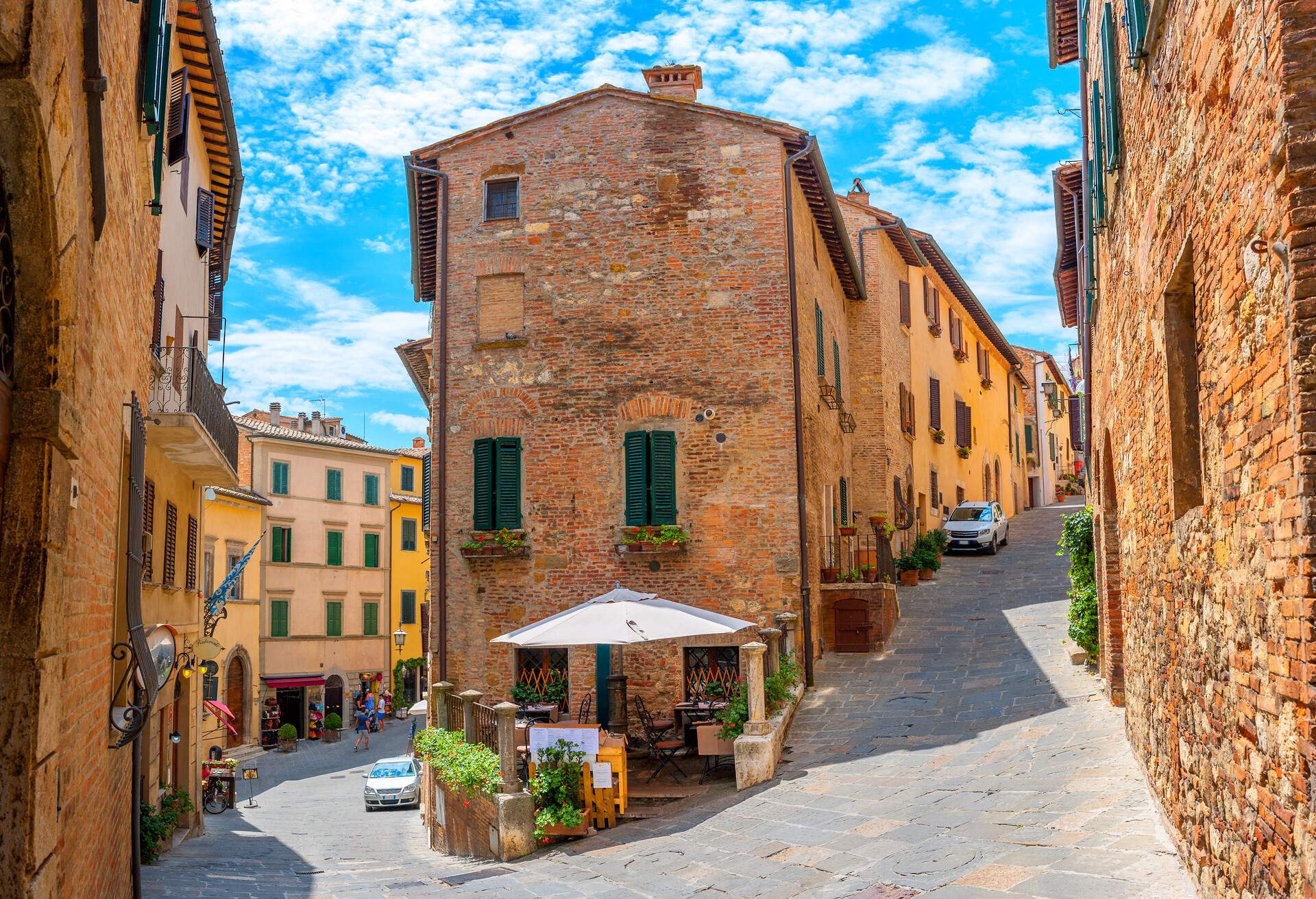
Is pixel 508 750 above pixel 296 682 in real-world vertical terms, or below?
above

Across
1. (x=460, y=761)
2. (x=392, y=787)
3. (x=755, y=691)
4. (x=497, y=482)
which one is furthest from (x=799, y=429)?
(x=392, y=787)

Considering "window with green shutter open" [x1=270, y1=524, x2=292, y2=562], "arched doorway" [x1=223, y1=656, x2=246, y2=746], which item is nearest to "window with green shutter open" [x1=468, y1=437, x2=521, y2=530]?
"arched doorway" [x1=223, y1=656, x2=246, y2=746]

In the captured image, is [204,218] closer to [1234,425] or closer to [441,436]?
[441,436]

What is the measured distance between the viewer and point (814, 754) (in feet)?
44.6

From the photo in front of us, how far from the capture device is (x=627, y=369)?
18.5 m

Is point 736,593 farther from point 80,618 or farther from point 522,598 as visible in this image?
point 80,618

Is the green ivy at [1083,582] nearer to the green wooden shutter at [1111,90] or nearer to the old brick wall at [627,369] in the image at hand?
the old brick wall at [627,369]

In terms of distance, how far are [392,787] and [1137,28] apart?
817 inches

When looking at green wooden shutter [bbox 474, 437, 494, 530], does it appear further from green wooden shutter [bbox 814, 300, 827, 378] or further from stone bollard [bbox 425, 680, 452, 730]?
green wooden shutter [bbox 814, 300, 827, 378]

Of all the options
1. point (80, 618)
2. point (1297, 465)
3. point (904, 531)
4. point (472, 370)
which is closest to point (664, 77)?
point (472, 370)

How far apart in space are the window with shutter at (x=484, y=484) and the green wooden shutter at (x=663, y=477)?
2625mm

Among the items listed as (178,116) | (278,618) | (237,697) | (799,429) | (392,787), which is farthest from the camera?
(278,618)

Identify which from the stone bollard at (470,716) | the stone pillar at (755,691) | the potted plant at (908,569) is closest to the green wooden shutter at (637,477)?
the stone bollard at (470,716)

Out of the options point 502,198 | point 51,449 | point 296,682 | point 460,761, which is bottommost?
point 296,682
